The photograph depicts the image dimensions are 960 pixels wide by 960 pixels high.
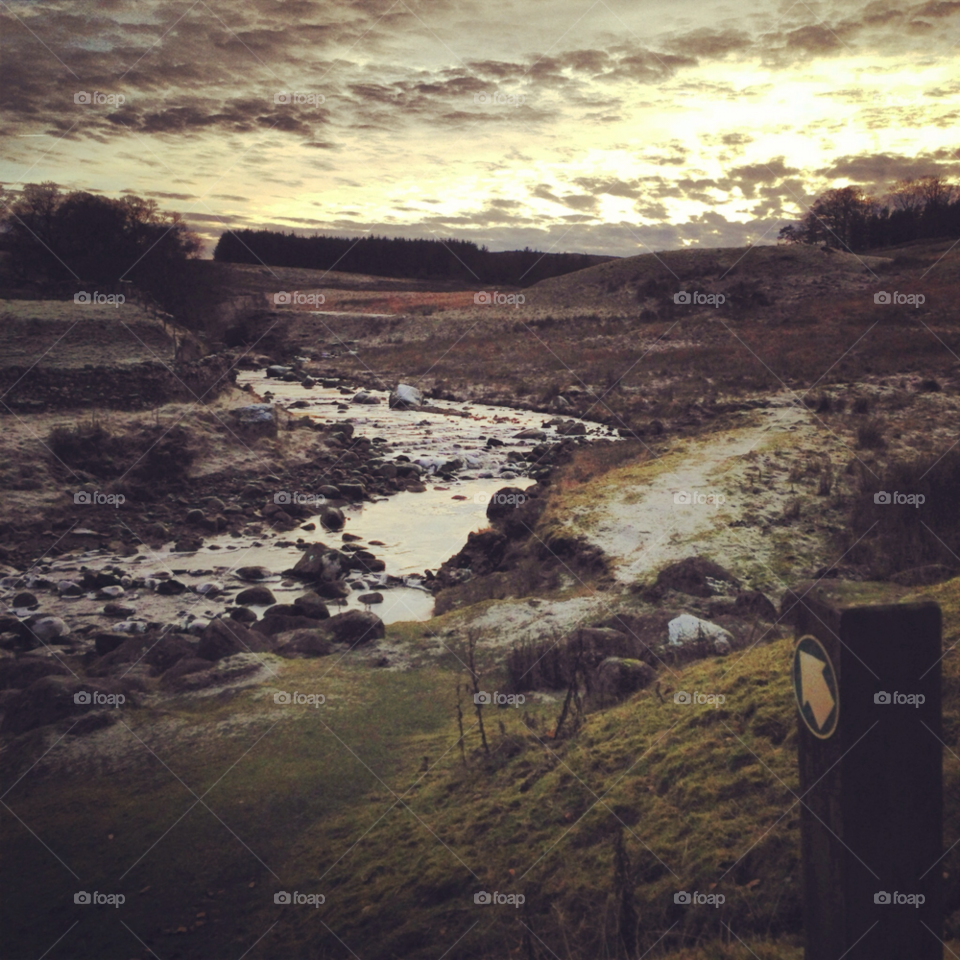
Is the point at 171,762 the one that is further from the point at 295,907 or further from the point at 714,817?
the point at 714,817

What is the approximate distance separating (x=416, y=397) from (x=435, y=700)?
2338 centimetres

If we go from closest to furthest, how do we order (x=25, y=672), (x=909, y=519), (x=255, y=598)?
(x=25, y=672) → (x=255, y=598) → (x=909, y=519)

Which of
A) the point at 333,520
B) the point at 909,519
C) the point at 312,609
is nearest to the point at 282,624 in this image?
the point at 312,609

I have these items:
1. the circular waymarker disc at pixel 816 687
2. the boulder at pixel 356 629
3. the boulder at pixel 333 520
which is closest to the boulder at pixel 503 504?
the boulder at pixel 333 520

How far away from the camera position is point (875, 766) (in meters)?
2.18

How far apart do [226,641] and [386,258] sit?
372 ft

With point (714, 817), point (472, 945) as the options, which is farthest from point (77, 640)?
point (714, 817)

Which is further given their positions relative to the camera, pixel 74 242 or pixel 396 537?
pixel 74 242

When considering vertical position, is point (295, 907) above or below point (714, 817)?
below

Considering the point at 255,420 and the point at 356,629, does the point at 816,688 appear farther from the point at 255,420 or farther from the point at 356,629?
the point at 255,420

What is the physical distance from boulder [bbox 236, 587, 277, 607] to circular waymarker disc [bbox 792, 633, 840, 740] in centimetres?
878

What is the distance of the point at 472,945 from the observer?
11.3ft

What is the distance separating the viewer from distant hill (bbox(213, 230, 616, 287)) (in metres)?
106

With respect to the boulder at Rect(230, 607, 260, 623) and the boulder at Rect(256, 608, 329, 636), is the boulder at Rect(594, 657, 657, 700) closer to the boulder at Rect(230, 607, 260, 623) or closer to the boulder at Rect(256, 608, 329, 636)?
the boulder at Rect(256, 608, 329, 636)
